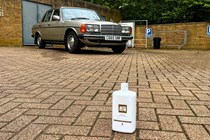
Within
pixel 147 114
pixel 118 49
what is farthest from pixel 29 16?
pixel 147 114

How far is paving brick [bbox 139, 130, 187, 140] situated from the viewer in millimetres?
2109

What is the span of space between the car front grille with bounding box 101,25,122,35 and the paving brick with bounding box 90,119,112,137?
23.7 ft

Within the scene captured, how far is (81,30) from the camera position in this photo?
9273 mm

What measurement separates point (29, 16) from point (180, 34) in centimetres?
924

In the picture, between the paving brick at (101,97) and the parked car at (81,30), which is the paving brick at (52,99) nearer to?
the paving brick at (101,97)

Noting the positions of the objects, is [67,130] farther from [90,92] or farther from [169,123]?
[90,92]

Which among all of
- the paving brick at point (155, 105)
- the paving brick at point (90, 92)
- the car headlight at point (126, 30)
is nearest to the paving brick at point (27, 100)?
the paving brick at point (90, 92)

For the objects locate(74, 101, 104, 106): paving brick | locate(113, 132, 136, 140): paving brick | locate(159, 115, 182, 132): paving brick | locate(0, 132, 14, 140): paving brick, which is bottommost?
locate(0, 132, 14, 140): paving brick

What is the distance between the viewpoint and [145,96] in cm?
340

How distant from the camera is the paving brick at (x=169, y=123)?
7.54 feet

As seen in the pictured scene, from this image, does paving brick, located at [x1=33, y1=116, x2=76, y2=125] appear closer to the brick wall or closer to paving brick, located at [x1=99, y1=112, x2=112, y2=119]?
paving brick, located at [x1=99, y1=112, x2=112, y2=119]

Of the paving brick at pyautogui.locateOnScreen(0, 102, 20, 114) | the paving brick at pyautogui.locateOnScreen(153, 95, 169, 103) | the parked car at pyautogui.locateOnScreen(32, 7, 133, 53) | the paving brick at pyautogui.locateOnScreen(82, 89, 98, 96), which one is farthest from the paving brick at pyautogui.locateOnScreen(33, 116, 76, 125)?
the parked car at pyautogui.locateOnScreen(32, 7, 133, 53)

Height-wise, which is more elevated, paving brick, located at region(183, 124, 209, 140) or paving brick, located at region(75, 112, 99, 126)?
paving brick, located at region(75, 112, 99, 126)

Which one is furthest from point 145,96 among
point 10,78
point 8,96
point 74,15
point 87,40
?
point 74,15
